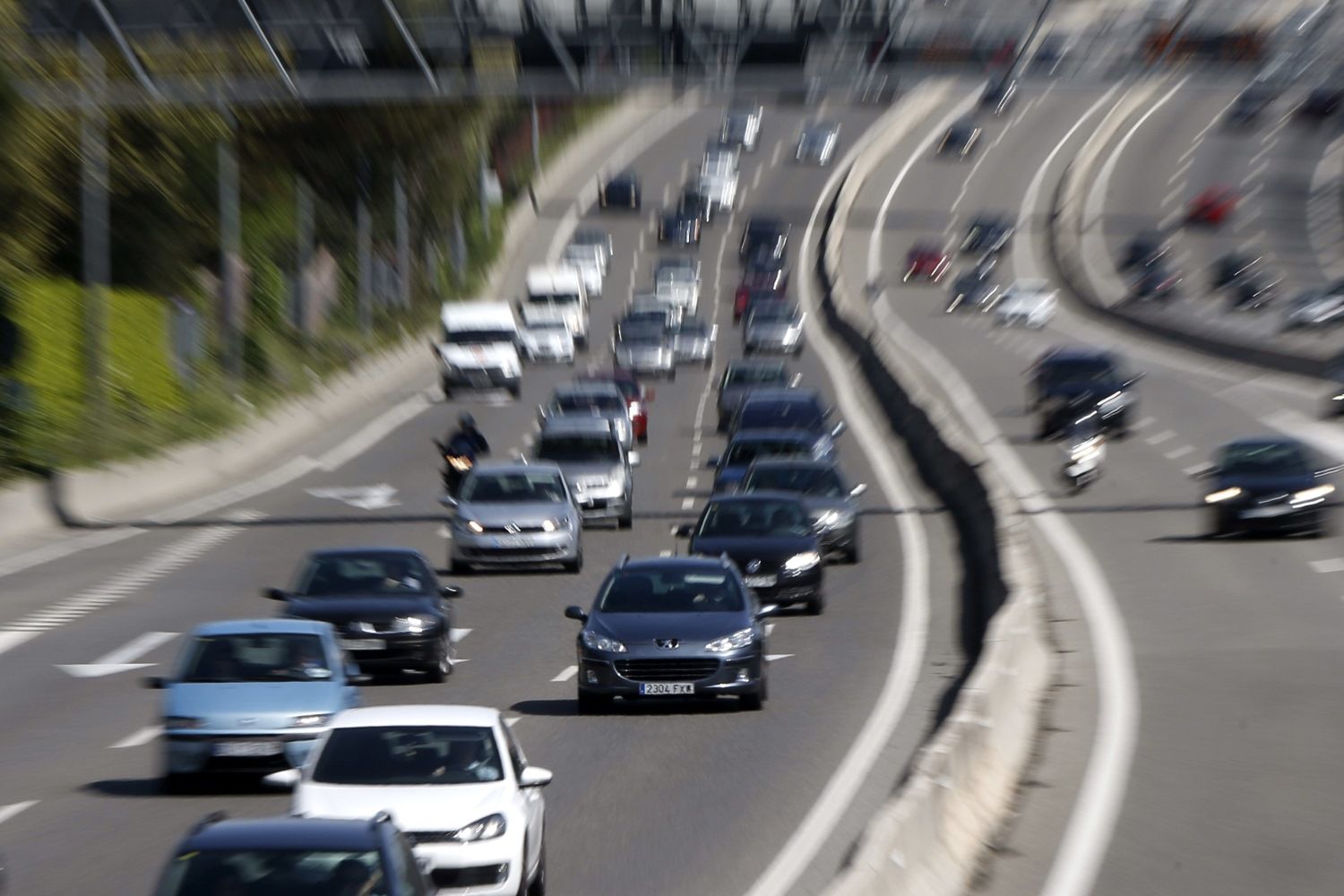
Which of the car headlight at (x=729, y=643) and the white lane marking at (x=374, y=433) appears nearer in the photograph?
the car headlight at (x=729, y=643)

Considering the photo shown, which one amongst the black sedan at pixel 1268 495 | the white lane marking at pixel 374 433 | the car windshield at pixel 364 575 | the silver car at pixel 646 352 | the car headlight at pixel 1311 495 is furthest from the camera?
the silver car at pixel 646 352

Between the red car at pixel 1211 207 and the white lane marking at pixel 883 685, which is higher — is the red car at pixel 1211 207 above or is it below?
above

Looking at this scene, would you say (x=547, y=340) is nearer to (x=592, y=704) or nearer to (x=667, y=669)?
(x=592, y=704)

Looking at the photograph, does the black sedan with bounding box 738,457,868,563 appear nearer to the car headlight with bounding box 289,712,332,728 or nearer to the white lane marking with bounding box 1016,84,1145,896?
the white lane marking with bounding box 1016,84,1145,896

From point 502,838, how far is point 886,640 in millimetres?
14031

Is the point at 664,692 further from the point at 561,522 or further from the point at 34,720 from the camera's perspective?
the point at 561,522

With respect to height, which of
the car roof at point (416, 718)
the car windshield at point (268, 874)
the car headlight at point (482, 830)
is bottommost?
the car windshield at point (268, 874)

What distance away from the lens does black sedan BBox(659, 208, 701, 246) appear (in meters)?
99.6

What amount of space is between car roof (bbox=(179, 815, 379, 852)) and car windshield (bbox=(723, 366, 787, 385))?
44.3 meters

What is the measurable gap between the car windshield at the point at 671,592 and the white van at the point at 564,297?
51758 mm

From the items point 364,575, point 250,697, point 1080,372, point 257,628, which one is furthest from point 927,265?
point 250,697

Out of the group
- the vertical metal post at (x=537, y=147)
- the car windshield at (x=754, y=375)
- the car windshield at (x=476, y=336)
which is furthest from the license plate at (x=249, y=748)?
the vertical metal post at (x=537, y=147)

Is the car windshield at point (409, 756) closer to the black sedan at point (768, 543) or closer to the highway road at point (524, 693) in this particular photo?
the highway road at point (524, 693)

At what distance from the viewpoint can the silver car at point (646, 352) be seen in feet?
210
